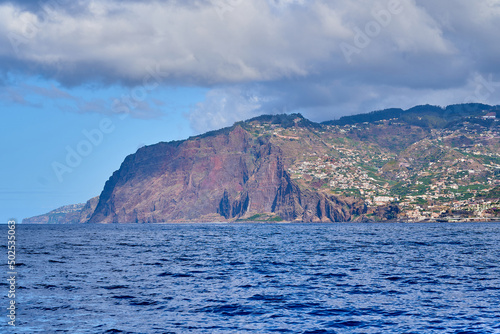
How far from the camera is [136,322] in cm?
3556

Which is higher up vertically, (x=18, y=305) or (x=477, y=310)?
(x=18, y=305)

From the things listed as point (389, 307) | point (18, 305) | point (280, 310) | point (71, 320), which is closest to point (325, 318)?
point (280, 310)

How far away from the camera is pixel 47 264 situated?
73.3 m

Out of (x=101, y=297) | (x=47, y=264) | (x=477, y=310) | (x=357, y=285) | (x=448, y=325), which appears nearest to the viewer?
(x=448, y=325)

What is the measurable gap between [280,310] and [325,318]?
450 cm

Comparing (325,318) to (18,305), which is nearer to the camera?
(325,318)

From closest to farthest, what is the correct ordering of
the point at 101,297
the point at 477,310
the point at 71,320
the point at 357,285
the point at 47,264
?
the point at 71,320 → the point at 477,310 → the point at 101,297 → the point at 357,285 → the point at 47,264

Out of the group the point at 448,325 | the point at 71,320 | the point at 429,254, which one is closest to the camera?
the point at 448,325

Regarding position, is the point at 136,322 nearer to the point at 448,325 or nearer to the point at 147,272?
the point at 448,325

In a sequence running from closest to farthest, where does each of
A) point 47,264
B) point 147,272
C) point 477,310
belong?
point 477,310 < point 147,272 < point 47,264

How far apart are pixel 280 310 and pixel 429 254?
56964 mm

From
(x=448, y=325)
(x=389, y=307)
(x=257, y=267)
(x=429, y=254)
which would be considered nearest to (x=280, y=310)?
(x=389, y=307)

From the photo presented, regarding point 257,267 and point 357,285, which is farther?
point 257,267

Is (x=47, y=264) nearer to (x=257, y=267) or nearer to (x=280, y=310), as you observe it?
(x=257, y=267)
